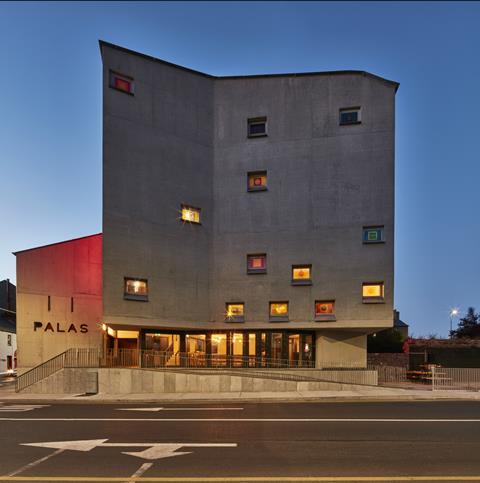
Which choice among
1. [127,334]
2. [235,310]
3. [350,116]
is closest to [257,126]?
[350,116]

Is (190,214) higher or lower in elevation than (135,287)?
higher

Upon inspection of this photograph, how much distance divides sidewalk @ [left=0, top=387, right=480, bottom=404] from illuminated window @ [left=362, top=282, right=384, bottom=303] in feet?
20.9

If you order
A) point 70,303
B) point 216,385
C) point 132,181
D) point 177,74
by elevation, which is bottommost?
point 216,385

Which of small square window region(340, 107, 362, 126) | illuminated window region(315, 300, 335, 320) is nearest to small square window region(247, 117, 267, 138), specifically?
small square window region(340, 107, 362, 126)

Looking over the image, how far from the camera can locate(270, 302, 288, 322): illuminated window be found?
24.8 metres

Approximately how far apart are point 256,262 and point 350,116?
1122cm

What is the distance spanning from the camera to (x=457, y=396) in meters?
16.8

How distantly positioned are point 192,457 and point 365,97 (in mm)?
23624

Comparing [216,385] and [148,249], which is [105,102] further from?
[216,385]

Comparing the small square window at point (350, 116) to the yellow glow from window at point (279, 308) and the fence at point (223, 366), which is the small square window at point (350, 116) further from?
the fence at point (223, 366)

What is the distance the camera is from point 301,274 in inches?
984

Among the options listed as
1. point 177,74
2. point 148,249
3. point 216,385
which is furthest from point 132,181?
point 216,385

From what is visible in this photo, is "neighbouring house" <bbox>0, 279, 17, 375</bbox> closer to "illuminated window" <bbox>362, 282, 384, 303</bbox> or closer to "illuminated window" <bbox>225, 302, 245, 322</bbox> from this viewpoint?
"illuminated window" <bbox>225, 302, 245, 322</bbox>

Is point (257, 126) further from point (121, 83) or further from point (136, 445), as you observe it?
point (136, 445)
